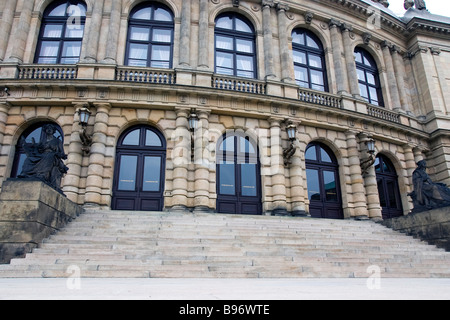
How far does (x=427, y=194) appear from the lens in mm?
11938

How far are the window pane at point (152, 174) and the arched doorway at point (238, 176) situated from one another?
2762mm

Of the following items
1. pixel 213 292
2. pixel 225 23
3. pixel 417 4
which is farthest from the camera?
pixel 417 4

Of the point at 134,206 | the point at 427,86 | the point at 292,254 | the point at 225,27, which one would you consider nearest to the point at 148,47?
the point at 225,27

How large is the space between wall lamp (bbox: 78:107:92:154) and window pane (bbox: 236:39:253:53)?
8.88m

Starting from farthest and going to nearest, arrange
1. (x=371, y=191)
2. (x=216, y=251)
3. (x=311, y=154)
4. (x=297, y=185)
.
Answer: (x=311, y=154), (x=371, y=191), (x=297, y=185), (x=216, y=251)

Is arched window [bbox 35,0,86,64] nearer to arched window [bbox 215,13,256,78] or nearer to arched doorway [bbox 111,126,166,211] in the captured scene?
arched doorway [bbox 111,126,166,211]

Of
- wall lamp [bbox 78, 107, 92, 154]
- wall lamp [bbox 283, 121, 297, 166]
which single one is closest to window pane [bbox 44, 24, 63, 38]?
wall lamp [bbox 78, 107, 92, 154]

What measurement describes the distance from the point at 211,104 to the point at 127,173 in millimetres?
5036

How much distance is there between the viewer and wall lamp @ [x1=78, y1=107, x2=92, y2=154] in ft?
42.0

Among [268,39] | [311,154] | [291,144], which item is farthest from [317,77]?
[291,144]

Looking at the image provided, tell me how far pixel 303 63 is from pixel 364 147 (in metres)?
6.04

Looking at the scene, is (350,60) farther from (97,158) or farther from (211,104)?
(97,158)

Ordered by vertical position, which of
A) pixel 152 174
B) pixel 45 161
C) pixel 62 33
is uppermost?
pixel 62 33
